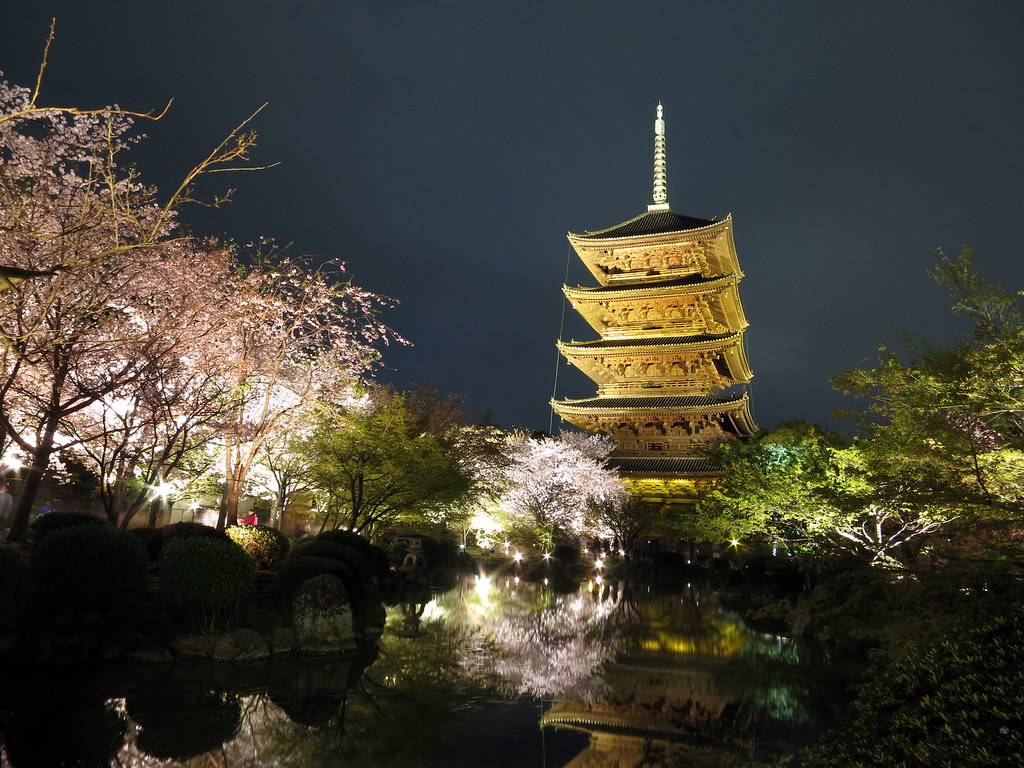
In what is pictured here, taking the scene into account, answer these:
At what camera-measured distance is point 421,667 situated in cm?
1026

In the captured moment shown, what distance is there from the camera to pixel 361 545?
16.3m

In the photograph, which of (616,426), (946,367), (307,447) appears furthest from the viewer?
(616,426)

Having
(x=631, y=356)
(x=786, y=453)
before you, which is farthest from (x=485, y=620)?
(x=631, y=356)

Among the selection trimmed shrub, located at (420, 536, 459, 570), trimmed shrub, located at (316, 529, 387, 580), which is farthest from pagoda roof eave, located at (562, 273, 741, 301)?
trimmed shrub, located at (316, 529, 387, 580)

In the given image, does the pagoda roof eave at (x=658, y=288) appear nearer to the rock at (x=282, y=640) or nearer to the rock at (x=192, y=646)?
the rock at (x=282, y=640)

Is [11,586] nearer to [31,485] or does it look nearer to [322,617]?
[31,485]

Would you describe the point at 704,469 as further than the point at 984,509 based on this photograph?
Yes

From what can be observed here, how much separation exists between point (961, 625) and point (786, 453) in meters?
18.9

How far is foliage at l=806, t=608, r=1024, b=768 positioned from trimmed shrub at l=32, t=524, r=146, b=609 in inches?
392

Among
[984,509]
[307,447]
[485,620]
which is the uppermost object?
[307,447]

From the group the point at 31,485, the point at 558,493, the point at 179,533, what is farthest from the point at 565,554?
the point at 31,485

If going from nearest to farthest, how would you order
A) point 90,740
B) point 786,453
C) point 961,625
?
1. point 961,625
2. point 90,740
3. point 786,453

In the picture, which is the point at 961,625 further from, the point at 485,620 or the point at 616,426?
the point at 616,426

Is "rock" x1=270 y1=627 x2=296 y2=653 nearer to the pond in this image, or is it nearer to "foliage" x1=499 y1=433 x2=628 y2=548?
the pond
